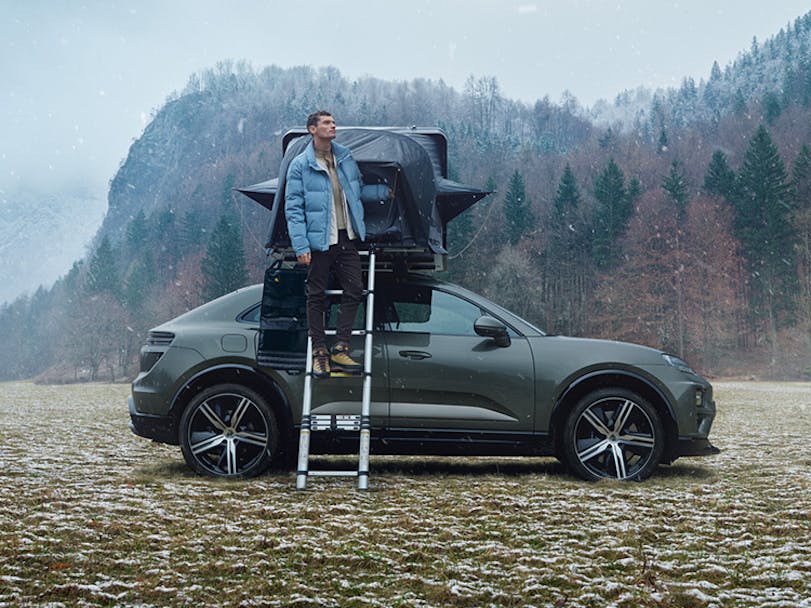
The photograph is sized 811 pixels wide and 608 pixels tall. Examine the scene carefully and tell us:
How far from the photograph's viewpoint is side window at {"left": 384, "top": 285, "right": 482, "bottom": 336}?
5.96 meters

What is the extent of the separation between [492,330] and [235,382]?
2087mm

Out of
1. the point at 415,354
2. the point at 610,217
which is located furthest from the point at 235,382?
the point at 610,217

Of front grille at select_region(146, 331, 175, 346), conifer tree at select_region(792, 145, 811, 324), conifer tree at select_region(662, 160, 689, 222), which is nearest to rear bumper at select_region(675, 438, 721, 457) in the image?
front grille at select_region(146, 331, 175, 346)

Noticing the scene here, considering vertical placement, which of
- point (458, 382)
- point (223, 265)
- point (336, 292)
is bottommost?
point (458, 382)

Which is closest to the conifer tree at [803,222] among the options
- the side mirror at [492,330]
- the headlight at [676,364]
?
the headlight at [676,364]

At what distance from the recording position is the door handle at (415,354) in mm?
5801

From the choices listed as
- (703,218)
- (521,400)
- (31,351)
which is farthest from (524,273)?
(31,351)

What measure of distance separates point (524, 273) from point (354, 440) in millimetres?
50753

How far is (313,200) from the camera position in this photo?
5.59 meters

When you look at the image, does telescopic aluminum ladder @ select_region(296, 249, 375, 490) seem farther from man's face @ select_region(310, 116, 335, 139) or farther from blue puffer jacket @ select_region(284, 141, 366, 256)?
man's face @ select_region(310, 116, 335, 139)

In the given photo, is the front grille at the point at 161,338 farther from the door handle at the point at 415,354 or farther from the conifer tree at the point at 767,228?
the conifer tree at the point at 767,228

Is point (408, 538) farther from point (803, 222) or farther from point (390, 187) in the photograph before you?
point (803, 222)

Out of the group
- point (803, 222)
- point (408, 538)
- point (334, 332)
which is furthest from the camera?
point (803, 222)

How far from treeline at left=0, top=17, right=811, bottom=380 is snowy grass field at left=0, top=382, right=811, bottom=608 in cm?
Answer: 1559
